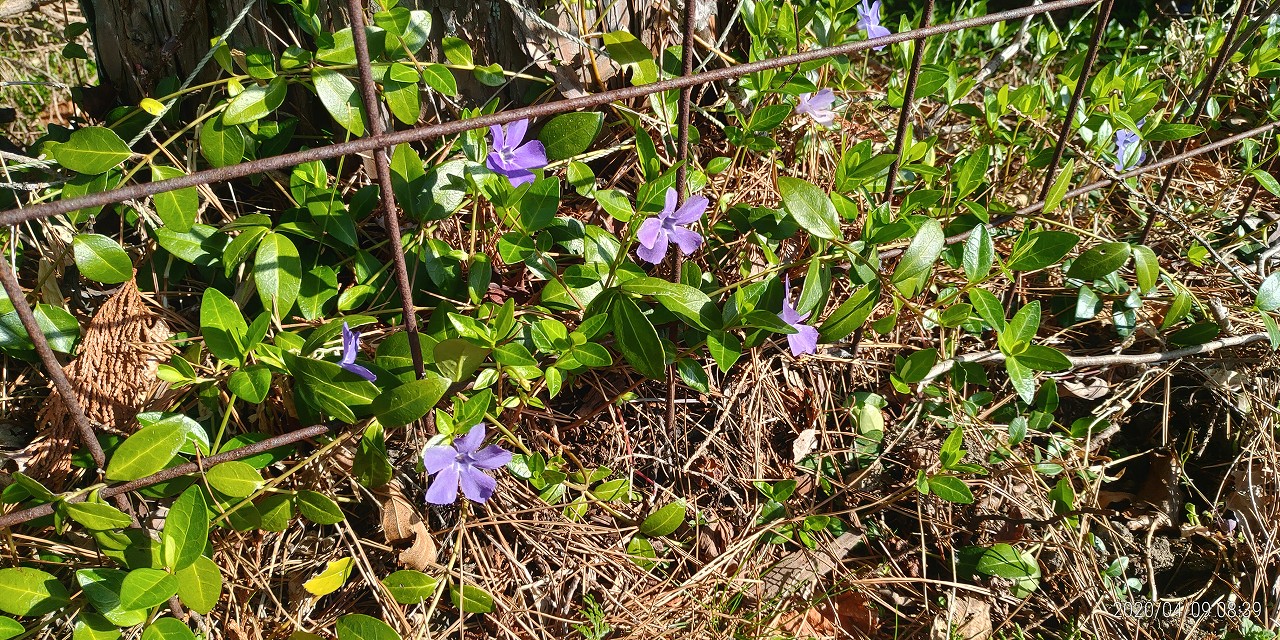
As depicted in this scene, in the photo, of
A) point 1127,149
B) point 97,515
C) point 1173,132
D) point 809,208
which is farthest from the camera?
point 1127,149

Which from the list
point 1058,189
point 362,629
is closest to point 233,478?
point 362,629

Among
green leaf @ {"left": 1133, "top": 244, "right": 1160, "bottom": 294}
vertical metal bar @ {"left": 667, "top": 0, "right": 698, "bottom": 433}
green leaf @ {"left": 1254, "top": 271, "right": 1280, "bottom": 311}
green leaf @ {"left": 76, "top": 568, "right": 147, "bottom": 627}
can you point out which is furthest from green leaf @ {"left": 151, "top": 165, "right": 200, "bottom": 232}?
green leaf @ {"left": 1254, "top": 271, "right": 1280, "bottom": 311}

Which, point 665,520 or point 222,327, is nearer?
point 222,327

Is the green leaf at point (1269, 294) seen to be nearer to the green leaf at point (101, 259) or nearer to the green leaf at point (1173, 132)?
the green leaf at point (1173, 132)

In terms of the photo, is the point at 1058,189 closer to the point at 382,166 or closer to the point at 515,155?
the point at 515,155

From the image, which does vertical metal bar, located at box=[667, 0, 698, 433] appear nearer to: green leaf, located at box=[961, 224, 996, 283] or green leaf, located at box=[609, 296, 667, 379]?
green leaf, located at box=[609, 296, 667, 379]

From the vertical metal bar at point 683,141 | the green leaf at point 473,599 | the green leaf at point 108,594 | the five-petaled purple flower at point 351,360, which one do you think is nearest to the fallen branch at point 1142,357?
the vertical metal bar at point 683,141
